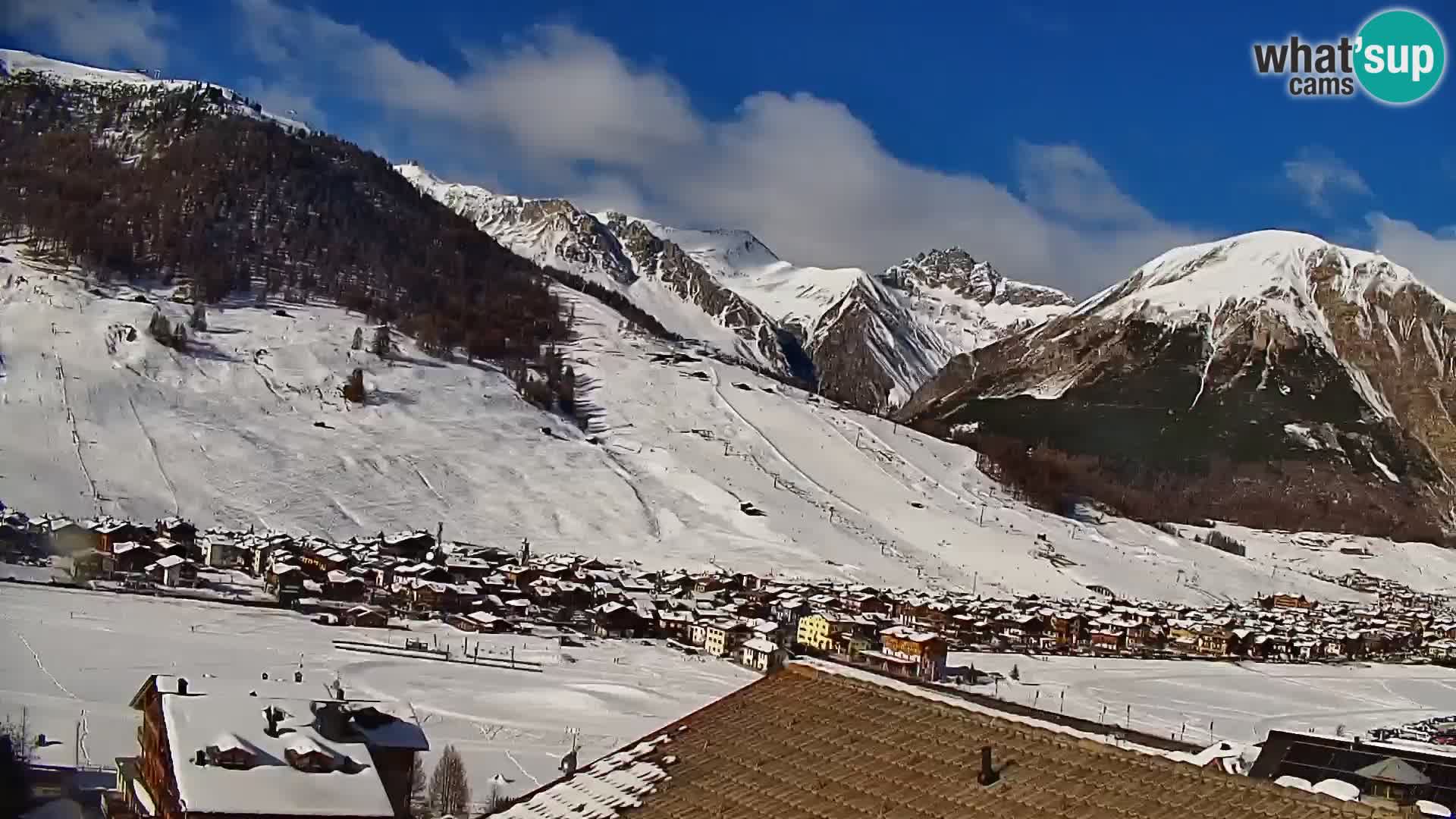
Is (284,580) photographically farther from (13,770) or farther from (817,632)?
(13,770)

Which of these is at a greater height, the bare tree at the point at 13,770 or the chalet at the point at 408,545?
the chalet at the point at 408,545

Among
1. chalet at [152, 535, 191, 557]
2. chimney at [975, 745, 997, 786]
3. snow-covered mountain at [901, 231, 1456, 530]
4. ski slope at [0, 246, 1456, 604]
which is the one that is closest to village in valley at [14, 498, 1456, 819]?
chimney at [975, 745, 997, 786]

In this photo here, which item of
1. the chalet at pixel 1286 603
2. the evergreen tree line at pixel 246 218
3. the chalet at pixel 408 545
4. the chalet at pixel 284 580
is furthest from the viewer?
the evergreen tree line at pixel 246 218

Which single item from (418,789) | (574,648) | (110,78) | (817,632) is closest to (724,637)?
(817,632)

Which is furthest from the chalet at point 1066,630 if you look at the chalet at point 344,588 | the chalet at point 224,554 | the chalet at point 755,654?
the chalet at point 224,554

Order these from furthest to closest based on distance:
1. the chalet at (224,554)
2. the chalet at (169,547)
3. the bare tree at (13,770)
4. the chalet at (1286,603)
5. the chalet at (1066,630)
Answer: the chalet at (1286,603) → the chalet at (1066,630) → the chalet at (224,554) → the chalet at (169,547) → the bare tree at (13,770)

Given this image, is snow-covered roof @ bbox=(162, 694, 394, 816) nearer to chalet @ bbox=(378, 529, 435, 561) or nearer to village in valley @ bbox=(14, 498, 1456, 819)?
village in valley @ bbox=(14, 498, 1456, 819)

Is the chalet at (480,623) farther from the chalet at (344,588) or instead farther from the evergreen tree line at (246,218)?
the evergreen tree line at (246,218)
